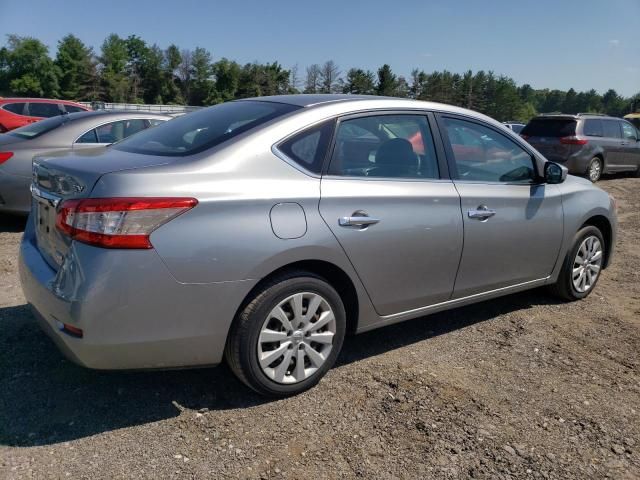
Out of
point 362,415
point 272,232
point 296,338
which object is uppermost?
point 272,232

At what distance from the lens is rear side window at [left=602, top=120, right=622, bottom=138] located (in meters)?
14.3

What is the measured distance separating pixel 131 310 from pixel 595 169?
552 inches

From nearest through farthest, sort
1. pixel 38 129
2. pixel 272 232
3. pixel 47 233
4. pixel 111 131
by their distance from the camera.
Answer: pixel 272 232 < pixel 47 233 < pixel 38 129 < pixel 111 131

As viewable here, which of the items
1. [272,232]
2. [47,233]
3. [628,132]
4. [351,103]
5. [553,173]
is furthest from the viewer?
[628,132]

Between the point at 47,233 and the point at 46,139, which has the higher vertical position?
the point at 46,139

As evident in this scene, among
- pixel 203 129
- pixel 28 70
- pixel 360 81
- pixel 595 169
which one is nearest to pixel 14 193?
pixel 203 129

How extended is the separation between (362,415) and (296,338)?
0.54 meters

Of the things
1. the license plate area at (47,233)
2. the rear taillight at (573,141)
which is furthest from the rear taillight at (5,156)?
the rear taillight at (573,141)

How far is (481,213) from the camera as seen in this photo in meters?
3.71

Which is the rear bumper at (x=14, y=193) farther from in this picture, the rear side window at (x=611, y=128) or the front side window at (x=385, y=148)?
the rear side window at (x=611, y=128)

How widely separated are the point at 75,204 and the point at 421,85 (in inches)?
→ 3191

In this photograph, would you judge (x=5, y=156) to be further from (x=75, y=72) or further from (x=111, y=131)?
(x=75, y=72)

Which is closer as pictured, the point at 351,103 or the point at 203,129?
the point at 203,129

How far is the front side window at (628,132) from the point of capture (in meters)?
14.9
